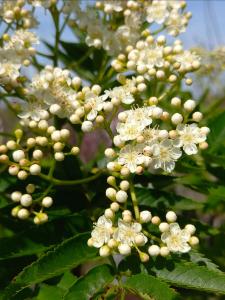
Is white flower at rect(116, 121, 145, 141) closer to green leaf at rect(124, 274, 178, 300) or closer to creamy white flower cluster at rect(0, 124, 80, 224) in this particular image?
creamy white flower cluster at rect(0, 124, 80, 224)

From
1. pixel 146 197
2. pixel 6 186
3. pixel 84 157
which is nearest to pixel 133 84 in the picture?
pixel 146 197

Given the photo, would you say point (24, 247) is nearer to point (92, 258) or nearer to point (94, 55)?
point (92, 258)

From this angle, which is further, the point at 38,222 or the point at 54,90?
the point at 54,90

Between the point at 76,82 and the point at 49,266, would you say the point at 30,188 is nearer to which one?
the point at 49,266

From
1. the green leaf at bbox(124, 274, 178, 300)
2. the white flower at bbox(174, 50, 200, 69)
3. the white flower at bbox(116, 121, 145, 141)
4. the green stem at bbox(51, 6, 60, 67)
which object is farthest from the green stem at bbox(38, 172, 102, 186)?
the green stem at bbox(51, 6, 60, 67)

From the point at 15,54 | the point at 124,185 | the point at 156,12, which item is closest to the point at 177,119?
the point at 124,185

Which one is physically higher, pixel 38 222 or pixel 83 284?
pixel 38 222
